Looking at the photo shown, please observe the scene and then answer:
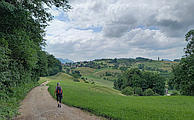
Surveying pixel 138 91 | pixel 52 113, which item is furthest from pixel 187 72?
pixel 138 91

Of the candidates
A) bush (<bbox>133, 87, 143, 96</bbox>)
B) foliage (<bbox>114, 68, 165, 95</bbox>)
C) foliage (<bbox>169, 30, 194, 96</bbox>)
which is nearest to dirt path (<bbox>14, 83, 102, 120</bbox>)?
foliage (<bbox>169, 30, 194, 96</bbox>)

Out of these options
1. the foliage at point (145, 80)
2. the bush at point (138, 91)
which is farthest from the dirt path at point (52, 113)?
the foliage at point (145, 80)

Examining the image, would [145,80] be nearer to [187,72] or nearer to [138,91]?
[138,91]

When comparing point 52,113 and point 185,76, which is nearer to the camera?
point 52,113

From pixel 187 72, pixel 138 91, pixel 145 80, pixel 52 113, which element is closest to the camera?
pixel 52 113

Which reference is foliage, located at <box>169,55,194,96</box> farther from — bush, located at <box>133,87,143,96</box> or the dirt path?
bush, located at <box>133,87,143,96</box>

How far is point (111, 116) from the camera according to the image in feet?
33.6

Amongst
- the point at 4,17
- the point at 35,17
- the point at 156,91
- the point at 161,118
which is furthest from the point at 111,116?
the point at 156,91

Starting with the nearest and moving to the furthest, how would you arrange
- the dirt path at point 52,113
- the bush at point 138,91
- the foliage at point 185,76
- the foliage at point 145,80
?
the dirt path at point 52,113 < the foliage at point 185,76 < the bush at point 138,91 < the foliage at point 145,80

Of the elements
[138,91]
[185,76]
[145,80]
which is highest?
[185,76]

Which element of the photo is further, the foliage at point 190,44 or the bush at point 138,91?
the bush at point 138,91

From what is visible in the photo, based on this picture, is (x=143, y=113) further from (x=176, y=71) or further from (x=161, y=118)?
(x=176, y=71)

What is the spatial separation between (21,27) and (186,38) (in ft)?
116

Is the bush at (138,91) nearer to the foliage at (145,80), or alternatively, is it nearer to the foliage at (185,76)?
the foliage at (145,80)
